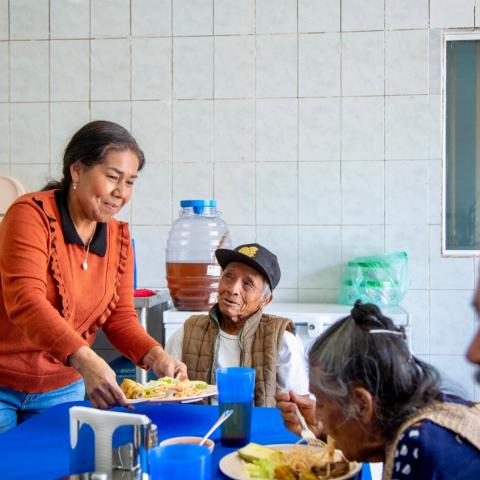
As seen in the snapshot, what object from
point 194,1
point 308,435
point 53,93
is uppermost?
point 194,1

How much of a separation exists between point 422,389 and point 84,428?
559 mm

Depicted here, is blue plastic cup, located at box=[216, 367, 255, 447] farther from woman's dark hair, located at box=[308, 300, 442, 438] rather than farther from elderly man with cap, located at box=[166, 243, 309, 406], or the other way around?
elderly man with cap, located at box=[166, 243, 309, 406]

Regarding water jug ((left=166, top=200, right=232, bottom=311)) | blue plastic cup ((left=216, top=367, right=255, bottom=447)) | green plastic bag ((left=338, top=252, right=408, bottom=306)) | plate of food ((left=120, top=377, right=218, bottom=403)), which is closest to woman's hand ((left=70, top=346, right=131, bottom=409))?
plate of food ((left=120, top=377, right=218, bottom=403))

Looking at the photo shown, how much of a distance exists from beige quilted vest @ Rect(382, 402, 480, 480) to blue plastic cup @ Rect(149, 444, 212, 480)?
0.97ft

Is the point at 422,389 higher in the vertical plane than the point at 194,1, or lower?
lower

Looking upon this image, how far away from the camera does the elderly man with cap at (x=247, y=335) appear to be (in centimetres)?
209

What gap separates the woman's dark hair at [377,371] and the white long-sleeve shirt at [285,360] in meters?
1.02

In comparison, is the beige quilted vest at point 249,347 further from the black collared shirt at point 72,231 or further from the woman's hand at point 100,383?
the woman's hand at point 100,383

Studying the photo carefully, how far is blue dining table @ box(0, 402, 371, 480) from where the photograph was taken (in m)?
1.14

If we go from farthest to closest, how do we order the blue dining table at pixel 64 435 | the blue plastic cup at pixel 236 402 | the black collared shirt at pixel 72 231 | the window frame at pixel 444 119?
the window frame at pixel 444 119 → the black collared shirt at pixel 72 231 → the blue plastic cup at pixel 236 402 → the blue dining table at pixel 64 435

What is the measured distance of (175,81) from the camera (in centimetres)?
335

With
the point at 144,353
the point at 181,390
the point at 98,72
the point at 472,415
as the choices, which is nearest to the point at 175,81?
the point at 98,72

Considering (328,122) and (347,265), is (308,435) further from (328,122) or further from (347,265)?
(328,122)

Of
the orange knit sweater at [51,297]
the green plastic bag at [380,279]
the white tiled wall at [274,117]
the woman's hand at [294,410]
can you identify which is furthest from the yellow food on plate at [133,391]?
the white tiled wall at [274,117]
